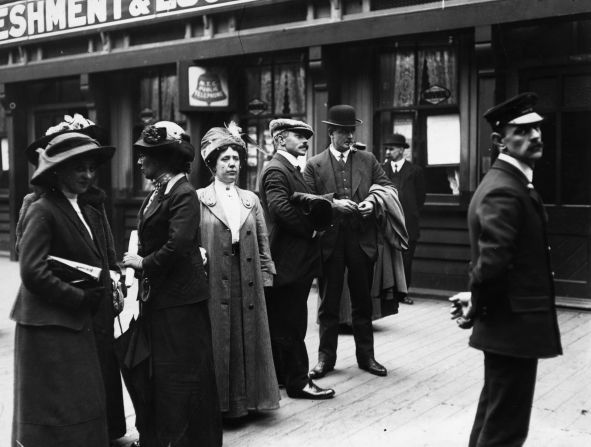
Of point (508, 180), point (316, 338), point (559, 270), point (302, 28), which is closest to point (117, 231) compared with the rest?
point (302, 28)

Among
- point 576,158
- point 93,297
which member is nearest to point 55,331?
point 93,297

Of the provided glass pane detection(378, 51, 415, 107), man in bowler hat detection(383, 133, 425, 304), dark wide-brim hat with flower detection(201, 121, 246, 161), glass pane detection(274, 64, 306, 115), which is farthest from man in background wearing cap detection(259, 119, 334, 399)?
glass pane detection(274, 64, 306, 115)

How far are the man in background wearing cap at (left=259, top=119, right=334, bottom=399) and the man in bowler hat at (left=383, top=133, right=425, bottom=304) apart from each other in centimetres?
379

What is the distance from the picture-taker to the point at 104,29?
12.4 m

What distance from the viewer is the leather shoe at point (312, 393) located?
18.0 feet

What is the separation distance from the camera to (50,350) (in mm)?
3531

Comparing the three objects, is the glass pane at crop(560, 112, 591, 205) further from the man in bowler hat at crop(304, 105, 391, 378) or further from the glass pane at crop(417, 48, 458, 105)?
the man in bowler hat at crop(304, 105, 391, 378)

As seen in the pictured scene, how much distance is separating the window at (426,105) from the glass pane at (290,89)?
1298 mm

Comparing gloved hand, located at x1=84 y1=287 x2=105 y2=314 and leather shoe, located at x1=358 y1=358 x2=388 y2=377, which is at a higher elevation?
gloved hand, located at x1=84 y1=287 x2=105 y2=314

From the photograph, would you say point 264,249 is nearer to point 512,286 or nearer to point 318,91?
point 512,286

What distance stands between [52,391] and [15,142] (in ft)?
38.4

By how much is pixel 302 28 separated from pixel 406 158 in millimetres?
2219

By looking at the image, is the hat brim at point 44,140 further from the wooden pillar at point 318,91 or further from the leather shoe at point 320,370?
the wooden pillar at point 318,91

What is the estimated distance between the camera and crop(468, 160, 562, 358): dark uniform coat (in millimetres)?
3430
